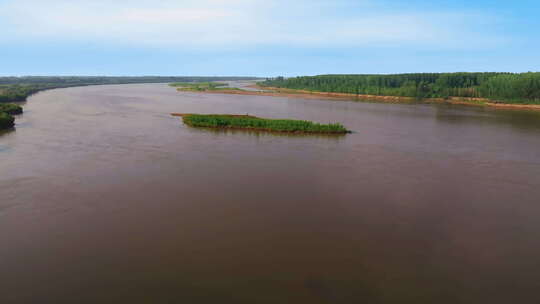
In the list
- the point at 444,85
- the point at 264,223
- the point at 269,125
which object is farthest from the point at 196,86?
the point at 264,223

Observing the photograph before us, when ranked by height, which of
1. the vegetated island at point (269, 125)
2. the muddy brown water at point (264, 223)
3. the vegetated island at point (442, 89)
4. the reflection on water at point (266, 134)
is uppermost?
the vegetated island at point (442, 89)

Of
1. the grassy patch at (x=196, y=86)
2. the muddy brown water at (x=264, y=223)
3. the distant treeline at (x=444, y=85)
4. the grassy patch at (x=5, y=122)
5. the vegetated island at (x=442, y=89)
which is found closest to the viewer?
the muddy brown water at (x=264, y=223)

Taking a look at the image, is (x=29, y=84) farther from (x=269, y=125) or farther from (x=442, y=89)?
(x=442, y=89)

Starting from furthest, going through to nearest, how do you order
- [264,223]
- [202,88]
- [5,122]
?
[202,88]
[5,122]
[264,223]

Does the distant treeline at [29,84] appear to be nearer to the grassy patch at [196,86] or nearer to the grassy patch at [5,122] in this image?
the grassy patch at [5,122]

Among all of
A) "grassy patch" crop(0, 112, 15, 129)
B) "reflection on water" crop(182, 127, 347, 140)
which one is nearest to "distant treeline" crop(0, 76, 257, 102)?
"grassy patch" crop(0, 112, 15, 129)

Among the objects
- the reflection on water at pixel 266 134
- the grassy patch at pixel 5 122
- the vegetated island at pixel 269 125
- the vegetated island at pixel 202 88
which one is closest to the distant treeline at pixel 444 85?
the vegetated island at pixel 202 88

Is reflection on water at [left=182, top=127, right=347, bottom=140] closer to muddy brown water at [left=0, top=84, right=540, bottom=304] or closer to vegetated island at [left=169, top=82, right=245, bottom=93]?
muddy brown water at [left=0, top=84, right=540, bottom=304]

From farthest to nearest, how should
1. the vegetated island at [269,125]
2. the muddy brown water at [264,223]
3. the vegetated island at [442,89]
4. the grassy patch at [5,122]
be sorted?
the vegetated island at [442,89]
the vegetated island at [269,125]
the grassy patch at [5,122]
the muddy brown water at [264,223]

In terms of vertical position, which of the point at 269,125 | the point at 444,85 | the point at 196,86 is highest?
the point at 196,86
